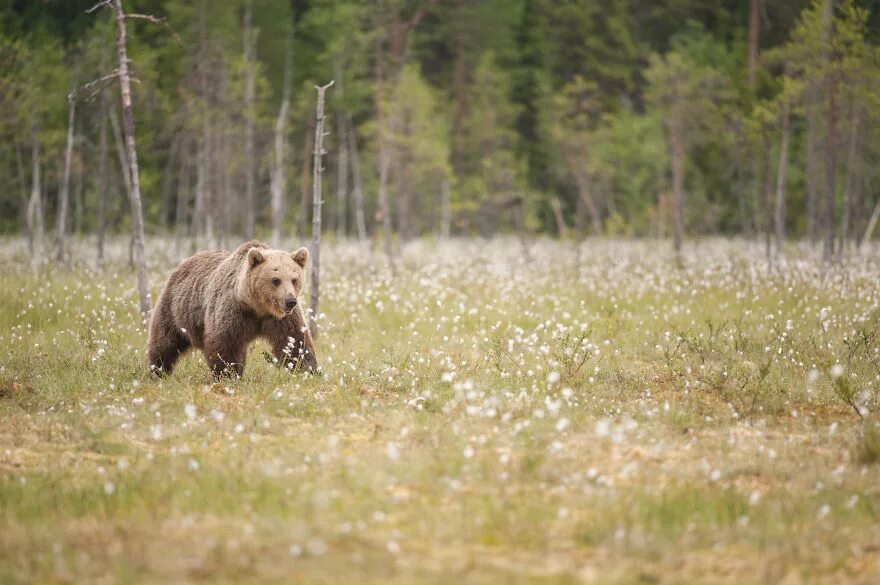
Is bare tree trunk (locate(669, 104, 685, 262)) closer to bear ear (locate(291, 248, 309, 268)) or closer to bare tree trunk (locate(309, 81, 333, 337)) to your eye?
bare tree trunk (locate(309, 81, 333, 337))

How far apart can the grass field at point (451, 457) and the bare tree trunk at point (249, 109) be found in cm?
1154

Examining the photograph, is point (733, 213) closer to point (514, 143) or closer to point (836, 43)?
point (514, 143)

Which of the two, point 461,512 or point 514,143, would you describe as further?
point 514,143

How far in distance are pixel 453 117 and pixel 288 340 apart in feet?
116

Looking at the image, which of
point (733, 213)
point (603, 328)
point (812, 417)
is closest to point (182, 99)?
point (603, 328)

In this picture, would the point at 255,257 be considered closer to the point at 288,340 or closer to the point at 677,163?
the point at 288,340

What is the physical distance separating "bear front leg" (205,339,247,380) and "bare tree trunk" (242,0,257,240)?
1519cm

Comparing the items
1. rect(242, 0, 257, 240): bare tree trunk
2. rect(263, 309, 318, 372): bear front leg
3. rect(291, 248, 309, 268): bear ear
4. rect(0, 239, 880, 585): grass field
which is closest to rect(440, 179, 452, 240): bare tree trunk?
rect(242, 0, 257, 240): bare tree trunk

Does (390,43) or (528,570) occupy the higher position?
(390,43)

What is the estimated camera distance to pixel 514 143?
4334cm

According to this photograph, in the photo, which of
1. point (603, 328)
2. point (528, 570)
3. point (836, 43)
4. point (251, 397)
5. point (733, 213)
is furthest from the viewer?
point (733, 213)

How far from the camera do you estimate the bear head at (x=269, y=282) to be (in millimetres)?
9289

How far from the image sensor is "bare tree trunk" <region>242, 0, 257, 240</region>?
24.8m

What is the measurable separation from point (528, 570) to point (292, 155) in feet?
114
